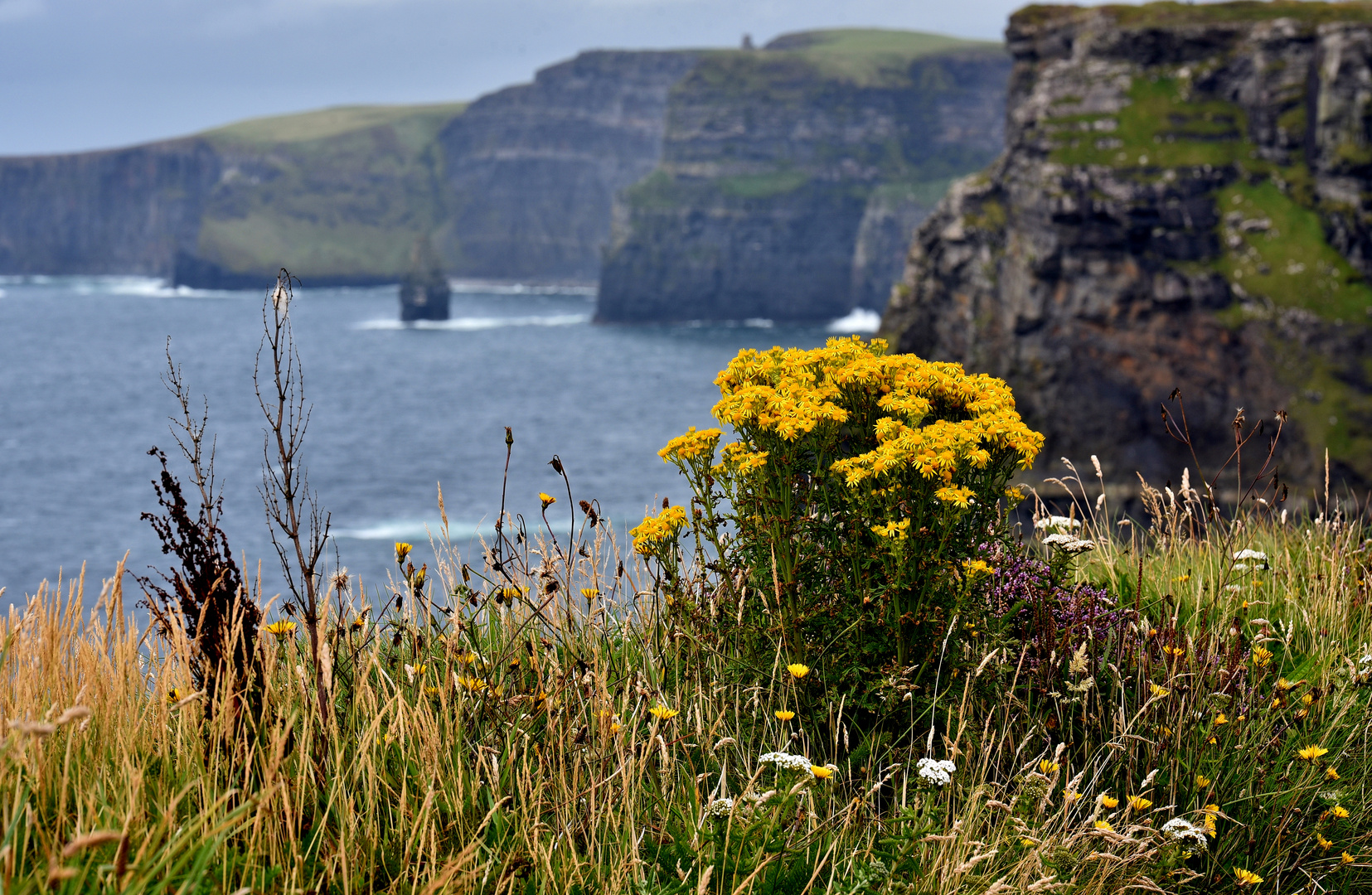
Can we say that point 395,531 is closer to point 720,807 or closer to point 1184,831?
point 720,807

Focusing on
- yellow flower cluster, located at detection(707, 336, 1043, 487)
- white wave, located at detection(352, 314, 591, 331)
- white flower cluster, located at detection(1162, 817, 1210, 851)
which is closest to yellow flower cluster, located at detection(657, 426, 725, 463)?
yellow flower cluster, located at detection(707, 336, 1043, 487)

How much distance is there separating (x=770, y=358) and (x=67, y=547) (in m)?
58.8

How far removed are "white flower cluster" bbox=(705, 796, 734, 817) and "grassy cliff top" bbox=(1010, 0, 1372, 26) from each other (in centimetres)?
6863

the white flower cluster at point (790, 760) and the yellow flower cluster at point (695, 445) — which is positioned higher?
the yellow flower cluster at point (695, 445)

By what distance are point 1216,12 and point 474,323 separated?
456 ft

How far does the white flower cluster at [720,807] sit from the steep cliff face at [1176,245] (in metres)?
50.4

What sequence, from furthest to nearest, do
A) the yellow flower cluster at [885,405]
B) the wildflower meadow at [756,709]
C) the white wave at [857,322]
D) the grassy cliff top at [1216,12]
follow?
the white wave at [857,322] → the grassy cliff top at [1216,12] → the yellow flower cluster at [885,405] → the wildflower meadow at [756,709]

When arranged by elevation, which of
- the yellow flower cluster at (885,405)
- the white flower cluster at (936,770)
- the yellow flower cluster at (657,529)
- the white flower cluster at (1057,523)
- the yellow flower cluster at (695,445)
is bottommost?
the white flower cluster at (936,770)

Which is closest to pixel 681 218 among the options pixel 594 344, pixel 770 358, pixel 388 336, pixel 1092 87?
pixel 594 344

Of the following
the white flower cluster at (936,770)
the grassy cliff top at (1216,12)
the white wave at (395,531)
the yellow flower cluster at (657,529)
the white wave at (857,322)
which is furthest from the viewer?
the white wave at (857,322)

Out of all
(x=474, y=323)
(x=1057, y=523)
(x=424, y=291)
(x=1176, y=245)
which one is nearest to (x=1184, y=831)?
(x=1057, y=523)

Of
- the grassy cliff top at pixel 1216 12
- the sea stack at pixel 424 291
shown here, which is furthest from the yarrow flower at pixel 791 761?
the sea stack at pixel 424 291

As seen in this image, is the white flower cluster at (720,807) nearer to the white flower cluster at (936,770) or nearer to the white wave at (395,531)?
the white flower cluster at (936,770)

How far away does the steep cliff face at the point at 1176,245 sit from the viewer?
167 feet
